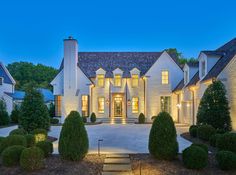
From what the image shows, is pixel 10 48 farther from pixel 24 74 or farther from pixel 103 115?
pixel 103 115

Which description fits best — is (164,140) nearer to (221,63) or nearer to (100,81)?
(221,63)

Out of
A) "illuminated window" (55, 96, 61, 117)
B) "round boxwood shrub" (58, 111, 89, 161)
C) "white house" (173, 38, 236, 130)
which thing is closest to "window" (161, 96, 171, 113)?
"white house" (173, 38, 236, 130)

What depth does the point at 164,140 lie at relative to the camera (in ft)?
32.0

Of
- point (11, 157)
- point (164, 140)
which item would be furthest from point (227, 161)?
point (11, 157)

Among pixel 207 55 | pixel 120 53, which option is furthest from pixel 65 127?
pixel 120 53

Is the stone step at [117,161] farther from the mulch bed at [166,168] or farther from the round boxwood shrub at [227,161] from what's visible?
the round boxwood shrub at [227,161]

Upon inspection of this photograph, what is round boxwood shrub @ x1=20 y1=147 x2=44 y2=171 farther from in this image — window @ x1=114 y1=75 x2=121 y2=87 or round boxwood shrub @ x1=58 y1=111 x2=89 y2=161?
window @ x1=114 y1=75 x2=121 y2=87

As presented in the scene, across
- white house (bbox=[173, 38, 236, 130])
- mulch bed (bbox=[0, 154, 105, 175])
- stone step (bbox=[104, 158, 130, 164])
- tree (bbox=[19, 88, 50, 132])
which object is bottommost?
mulch bed (bbox=[0, 154, 105, 175])

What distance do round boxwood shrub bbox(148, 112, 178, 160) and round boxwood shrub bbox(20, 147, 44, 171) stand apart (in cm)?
378

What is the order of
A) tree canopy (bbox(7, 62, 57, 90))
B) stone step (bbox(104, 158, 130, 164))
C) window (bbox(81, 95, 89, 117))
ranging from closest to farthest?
1. stone step (bbox(104, 158, 130, 164))
2. window (bbox(81, 95, 89, 117))
3. tree canopy (bbox(7, 62, 57, 90))

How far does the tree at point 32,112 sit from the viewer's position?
16.0 m

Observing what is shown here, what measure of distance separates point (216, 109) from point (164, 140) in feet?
25.6

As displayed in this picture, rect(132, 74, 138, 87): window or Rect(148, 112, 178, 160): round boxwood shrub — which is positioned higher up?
Rect(132, 74, 138, 87): window

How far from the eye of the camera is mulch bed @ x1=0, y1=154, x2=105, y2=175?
891 centimetres
